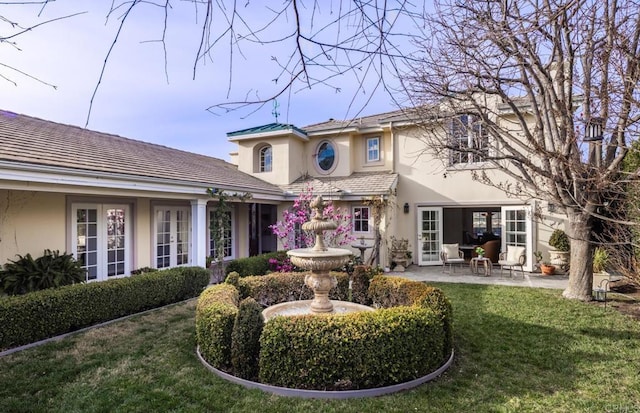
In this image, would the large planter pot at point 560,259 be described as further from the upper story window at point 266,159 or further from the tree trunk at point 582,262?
the upper story window at point 266,159

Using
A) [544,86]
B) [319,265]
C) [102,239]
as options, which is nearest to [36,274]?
[102,239]

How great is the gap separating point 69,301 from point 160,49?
613 centimetres

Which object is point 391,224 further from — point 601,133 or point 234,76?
point 234,76

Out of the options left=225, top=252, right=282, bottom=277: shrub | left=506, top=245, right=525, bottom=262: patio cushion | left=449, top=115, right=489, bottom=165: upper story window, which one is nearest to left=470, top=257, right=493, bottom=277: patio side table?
left=506, top=245, right=525, bottom=262: patio cushion

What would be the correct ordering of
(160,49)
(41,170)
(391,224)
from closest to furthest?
(160,49) → (41,170) → (391,224)

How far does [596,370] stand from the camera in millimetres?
4781

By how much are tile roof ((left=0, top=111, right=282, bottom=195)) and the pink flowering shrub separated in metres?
1.68

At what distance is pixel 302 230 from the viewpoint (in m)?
12.5

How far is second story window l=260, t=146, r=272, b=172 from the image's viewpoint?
1631cm

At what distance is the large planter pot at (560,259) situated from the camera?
12.0 m

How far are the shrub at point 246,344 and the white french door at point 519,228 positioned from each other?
11.2m

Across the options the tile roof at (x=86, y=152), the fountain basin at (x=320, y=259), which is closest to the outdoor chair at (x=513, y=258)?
the fountain basin at (x=320, y=259)

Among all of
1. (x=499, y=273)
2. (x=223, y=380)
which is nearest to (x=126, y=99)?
(x=223, y=380)

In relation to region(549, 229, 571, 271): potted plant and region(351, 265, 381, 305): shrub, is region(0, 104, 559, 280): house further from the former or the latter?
region(351, 265, 381, 305): shrub
